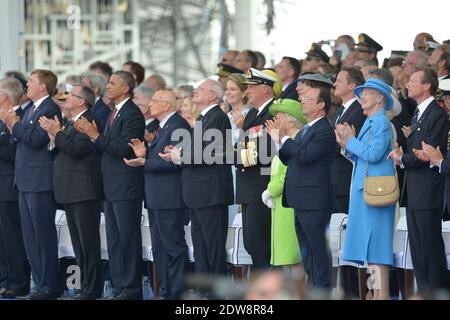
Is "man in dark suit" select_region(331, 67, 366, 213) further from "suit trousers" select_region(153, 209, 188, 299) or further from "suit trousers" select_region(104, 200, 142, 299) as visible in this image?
"suit trousers" select_region(104, 200, 142, 299)

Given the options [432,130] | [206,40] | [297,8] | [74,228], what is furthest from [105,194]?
[206,40]

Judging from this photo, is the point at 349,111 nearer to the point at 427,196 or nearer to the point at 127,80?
the point at 427,196

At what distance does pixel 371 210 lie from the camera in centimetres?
776

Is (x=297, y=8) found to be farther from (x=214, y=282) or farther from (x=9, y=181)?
(x=214, y=282)

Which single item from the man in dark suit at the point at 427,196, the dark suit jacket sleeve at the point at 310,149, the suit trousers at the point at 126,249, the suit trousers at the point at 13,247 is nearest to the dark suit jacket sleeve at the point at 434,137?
the man in dark suit at the point at 427,196

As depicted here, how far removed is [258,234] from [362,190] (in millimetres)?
1037

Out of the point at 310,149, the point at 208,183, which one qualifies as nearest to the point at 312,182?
the point at 310,149

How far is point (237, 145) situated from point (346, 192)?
3.21 feet

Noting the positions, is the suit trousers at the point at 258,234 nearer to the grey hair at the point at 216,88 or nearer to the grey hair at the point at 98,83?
the grey hair at the point at 216,88

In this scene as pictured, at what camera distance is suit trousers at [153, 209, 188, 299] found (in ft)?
29.9

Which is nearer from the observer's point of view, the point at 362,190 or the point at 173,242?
the point at 362,190

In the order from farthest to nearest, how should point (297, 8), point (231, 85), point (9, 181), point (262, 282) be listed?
point (297, 8)
point (9, 181)
point (231, 85)
point (262, 282)

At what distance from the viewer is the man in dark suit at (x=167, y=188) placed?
905 cm

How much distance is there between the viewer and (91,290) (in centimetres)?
949
